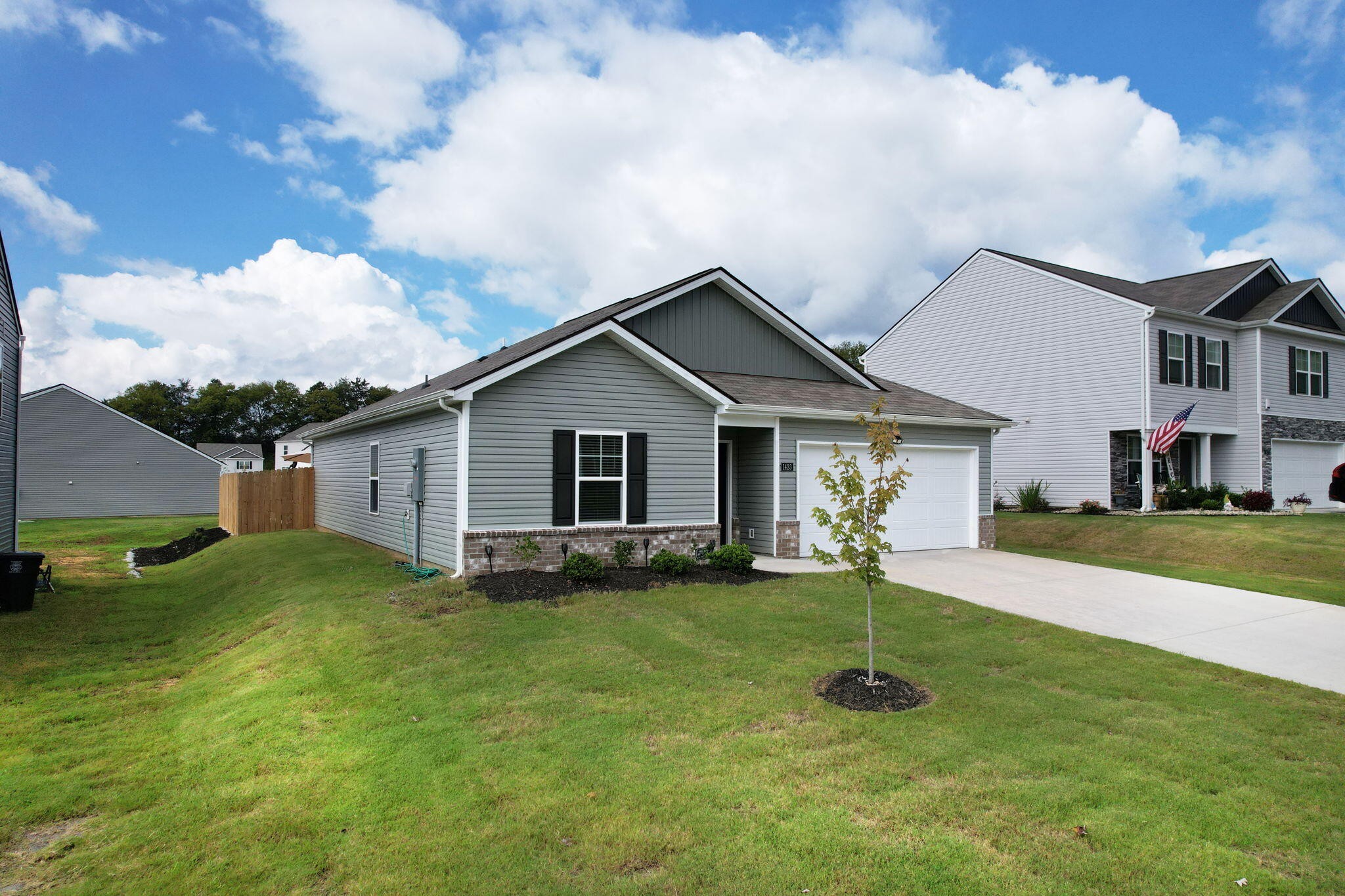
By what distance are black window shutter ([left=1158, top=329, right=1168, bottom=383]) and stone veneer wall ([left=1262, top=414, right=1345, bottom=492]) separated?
477cm

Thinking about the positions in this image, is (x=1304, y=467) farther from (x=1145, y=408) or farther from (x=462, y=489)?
(x=462, y=489)

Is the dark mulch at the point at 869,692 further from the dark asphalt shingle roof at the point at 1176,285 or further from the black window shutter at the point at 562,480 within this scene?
the dark asphalt shingle roof at the point at 1176,285

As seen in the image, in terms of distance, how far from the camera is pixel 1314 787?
425 centimetres

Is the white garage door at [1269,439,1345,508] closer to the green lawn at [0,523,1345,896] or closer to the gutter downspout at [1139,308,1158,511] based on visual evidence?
the gutter downspout at [1139,308,1158,511]

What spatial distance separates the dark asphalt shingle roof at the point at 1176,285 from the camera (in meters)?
20.6

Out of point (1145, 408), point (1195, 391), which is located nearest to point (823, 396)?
point (1145, 408)

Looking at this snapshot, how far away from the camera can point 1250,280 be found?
22000mm

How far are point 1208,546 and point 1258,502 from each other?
6.68 m

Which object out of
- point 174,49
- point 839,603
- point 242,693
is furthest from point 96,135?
point 839,603

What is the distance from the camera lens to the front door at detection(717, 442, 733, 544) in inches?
579

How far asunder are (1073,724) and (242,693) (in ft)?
23.3

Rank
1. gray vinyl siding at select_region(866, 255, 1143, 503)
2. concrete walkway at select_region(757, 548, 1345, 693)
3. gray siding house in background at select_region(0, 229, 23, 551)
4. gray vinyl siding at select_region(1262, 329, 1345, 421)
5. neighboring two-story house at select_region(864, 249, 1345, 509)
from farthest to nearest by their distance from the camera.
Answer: gray vinyl siding at select_region(1262, 329, 1345, 421), gray vinyl siding at select_region(866, 255, 1143, 503), neighboring two-story house at select_region(864, 249, 1345, 509), gray siding house in background at select_region(0, 229, 23, 551), concrete walkway at select_region(757, 548, 1345, 693)

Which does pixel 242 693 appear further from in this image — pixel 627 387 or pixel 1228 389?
pixel 1228 389

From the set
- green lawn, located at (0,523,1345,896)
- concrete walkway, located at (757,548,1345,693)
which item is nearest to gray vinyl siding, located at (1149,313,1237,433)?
concrete walkway, located at (757,548,1345,693)
